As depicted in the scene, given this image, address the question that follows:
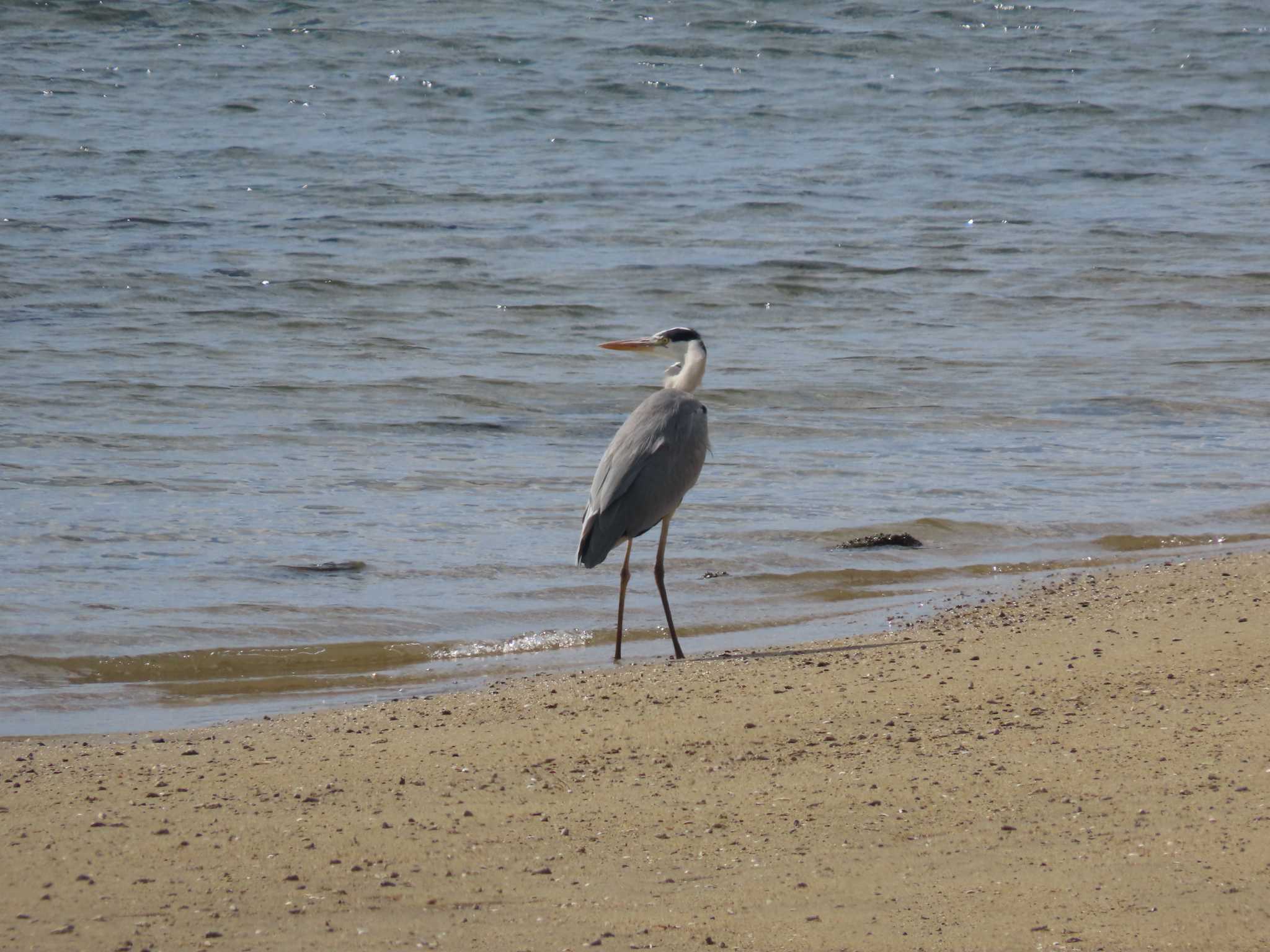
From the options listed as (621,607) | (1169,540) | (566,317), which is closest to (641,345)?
(621,607)

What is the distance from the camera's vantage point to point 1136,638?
626cm

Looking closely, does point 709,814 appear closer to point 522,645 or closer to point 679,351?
point 522,645

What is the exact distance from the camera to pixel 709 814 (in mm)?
4629

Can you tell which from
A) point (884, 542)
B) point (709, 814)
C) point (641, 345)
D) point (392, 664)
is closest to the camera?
point (709, 814)

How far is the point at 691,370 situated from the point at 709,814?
430 cm

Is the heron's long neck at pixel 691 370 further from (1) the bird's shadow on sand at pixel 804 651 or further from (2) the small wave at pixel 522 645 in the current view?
(1) the bird's shadow on sand at pixel 804 651

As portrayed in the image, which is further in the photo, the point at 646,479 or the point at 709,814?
the point at 646,479

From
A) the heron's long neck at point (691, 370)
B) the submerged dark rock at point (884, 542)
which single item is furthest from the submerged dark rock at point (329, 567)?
the submerged dark rock at point (884, 542)

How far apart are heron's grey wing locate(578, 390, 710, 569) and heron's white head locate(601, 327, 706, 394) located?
0.50 m

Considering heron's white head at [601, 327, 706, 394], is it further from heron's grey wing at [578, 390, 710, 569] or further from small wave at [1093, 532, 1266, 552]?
small wave at [1093, 532, 1266, 552]

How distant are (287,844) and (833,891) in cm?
140

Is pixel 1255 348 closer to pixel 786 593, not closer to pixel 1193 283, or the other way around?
pixel 1193 283

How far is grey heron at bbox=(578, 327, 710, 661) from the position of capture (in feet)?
25.0

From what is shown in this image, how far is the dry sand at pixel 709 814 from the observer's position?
3.87 m
